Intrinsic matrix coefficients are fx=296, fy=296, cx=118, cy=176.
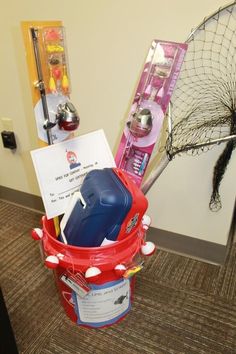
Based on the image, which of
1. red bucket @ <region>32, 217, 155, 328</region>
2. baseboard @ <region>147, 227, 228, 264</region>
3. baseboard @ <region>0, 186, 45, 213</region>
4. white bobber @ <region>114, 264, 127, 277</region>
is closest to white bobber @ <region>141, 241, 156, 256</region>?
red bucket @ <region>32, 217, 155, 328</region>

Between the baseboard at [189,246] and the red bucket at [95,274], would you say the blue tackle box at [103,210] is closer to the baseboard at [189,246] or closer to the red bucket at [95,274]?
the red bucket at [95,274]

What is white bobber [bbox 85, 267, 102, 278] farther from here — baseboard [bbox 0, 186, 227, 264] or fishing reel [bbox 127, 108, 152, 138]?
baseboard [bbox 0, 186, 227, 264]

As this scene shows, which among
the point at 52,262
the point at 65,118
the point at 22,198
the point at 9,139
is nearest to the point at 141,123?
the point at 65,118

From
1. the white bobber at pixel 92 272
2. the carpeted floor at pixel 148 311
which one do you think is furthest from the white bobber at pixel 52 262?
the carpeted floor at pixel 148 311

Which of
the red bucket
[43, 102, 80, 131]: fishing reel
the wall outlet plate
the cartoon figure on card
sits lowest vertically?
the red bucket

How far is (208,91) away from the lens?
3.91 ft

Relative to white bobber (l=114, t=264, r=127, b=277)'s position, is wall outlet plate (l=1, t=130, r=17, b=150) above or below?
above

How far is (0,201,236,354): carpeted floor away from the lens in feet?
3.61

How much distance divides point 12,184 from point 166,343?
133 centimetres

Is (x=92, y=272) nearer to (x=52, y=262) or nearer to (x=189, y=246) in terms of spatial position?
(x=52, y=262)

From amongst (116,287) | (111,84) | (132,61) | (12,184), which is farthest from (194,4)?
(12,184)

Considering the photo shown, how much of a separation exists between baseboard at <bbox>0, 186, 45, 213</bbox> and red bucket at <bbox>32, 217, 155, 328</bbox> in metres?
0.76

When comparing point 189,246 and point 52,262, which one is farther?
point 189,246

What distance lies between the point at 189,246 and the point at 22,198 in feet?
3.60
